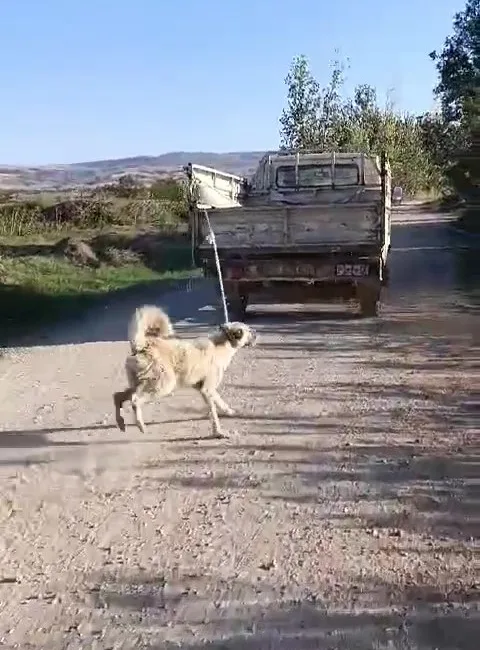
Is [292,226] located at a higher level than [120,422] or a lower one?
higher

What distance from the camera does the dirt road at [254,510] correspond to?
392 centimetres

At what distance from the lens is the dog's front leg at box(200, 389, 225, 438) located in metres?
6.87

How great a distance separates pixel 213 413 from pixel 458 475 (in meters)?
1.91

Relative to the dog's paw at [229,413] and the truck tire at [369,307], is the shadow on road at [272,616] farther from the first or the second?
the truck tire at [369,307]

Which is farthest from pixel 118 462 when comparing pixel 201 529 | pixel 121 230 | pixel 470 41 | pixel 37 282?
pixel 470 41

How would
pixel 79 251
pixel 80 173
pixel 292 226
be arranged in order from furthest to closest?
pixel 80 173 < pixel 79 251 < pixel 292 226

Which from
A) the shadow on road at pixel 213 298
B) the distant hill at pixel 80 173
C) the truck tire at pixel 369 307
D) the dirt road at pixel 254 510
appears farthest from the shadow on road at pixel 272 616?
the distant hill at pixel 80 173

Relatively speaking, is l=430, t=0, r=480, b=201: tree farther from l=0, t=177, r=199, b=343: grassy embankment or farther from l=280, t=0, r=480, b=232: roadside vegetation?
l=0, t=177, r=199, b=343: grassy embankment

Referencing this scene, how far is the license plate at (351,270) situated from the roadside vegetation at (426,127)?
26.8ft

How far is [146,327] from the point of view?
6797 millimetres

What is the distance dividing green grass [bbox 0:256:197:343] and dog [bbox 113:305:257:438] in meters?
5.85

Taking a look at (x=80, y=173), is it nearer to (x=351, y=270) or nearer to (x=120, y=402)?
(x=351, y=270)

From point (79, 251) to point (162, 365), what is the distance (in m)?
15.6

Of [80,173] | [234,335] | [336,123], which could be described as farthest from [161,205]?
[234,335]
